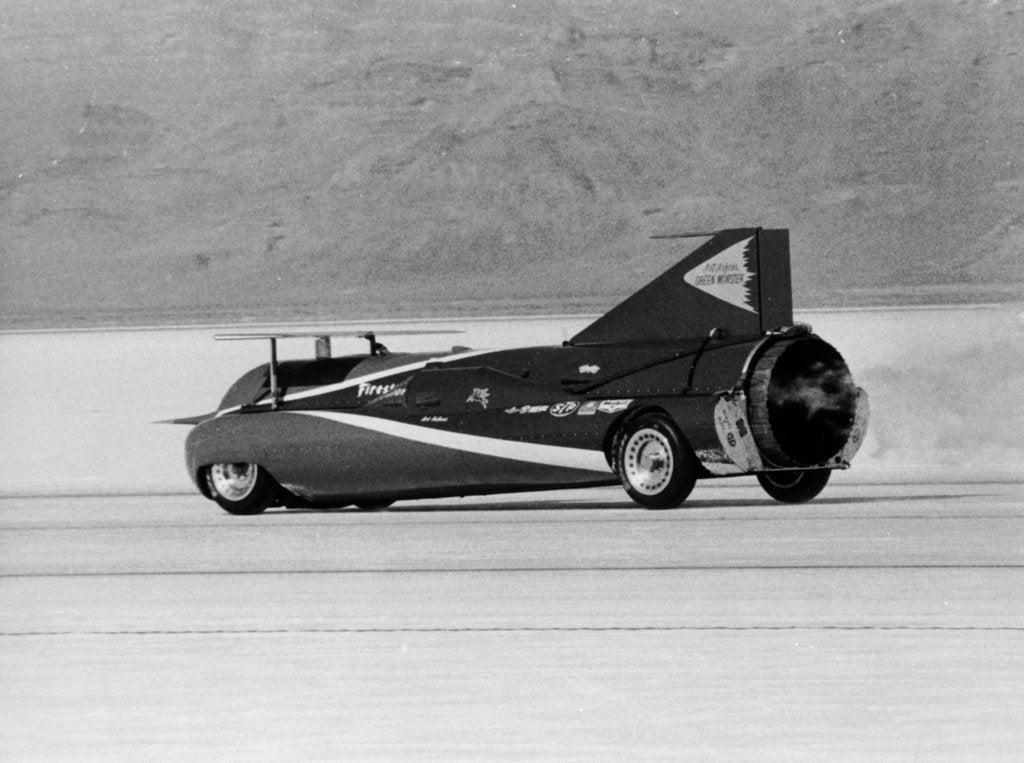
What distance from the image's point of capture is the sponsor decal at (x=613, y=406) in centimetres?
1717

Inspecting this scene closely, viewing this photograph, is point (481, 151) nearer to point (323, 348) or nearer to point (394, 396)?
point (323, 348)

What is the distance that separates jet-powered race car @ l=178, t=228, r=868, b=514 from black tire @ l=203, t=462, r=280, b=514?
0.5 inches

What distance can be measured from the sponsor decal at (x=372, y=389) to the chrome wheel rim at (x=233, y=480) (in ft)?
3.64

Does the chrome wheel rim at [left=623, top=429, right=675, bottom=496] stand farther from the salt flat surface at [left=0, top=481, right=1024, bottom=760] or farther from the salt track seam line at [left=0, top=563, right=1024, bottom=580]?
the salt track seam line at [left=0, top=563, right=1024, bottom=580]

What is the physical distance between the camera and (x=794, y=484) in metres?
18.6

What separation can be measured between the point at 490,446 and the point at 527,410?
1.35ft

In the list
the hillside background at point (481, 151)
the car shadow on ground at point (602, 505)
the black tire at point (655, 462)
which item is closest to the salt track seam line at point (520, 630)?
the black tire at point (655, 462)

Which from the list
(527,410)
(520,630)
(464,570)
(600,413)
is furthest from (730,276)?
(520,630)

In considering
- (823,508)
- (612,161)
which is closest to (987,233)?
(612,161)

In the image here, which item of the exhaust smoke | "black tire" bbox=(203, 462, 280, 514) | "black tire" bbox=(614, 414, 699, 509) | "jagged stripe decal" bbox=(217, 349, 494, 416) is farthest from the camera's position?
"black tire" bbox=(203, 462, 280, 514)

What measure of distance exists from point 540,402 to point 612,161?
116 meters

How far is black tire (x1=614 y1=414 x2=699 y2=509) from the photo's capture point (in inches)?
667

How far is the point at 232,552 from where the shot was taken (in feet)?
49.2

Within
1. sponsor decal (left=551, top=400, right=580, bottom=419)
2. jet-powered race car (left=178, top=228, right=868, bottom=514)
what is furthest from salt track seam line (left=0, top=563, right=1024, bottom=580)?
sponsor decal (left=551, top=400, right=580, bottom=419)
